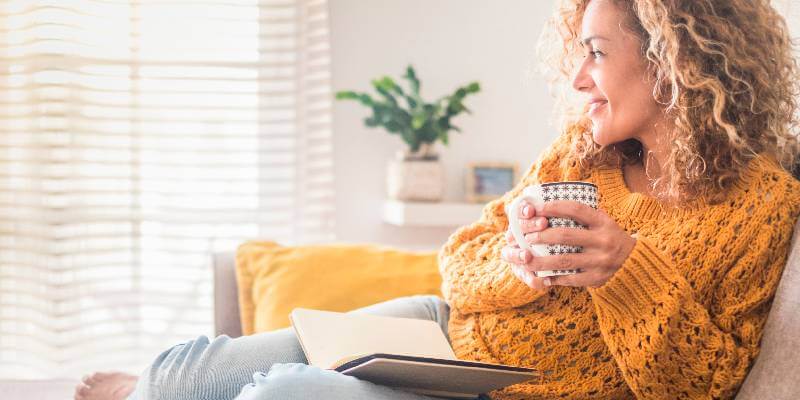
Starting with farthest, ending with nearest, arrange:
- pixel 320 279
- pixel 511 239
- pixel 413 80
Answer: pixel 413 80, pixel 320 279, pixel 511 239

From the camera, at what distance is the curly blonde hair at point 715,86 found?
1.18 meters

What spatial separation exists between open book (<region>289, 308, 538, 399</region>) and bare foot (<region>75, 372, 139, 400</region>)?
1.45ft

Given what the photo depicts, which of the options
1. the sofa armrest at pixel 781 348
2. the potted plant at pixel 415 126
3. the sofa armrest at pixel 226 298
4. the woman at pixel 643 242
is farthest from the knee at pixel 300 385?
the potted plant at pixel 415 126

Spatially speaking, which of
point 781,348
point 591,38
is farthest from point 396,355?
point 591,38

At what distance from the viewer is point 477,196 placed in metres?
3.17

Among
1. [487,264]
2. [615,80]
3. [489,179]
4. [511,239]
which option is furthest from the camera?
[489,179]

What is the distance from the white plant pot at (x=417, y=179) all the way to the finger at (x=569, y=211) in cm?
195

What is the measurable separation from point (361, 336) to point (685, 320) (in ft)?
1.61

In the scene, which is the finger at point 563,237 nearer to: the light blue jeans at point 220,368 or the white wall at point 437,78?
the light blue jeans at point 220,368

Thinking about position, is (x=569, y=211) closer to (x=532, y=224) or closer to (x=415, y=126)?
Result: (x=532, y=224)

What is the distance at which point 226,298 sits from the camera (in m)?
1.86

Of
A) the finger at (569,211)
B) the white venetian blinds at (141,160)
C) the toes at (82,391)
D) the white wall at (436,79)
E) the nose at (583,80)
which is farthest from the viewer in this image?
the white wall at (436,79)

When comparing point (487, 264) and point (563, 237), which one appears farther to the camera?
point (487, 264)

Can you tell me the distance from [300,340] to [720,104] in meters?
0.71
